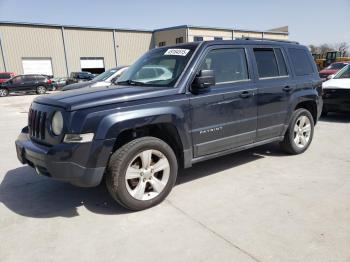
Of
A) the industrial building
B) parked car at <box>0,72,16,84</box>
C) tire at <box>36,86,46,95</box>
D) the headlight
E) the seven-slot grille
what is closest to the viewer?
the headlight

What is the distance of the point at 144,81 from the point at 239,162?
2.13 m

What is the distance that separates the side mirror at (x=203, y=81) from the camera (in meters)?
3.80

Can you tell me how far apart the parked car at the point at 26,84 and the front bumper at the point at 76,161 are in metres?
24.5

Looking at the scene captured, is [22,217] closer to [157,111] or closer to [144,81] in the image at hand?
[157,111]

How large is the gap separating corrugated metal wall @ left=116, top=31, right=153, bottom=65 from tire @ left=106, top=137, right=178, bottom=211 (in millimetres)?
38710

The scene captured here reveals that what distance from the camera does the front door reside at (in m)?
4.05

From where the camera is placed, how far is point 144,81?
4348 mm

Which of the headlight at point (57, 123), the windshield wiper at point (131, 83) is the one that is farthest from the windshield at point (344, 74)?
the headlight at point (57, 123)

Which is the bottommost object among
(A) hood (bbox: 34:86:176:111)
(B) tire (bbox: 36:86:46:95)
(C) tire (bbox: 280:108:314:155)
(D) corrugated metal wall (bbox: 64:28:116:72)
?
(B) tire (bbox: 36:86:46:95)

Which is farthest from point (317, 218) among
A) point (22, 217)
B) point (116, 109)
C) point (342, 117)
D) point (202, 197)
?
point (342, 117)

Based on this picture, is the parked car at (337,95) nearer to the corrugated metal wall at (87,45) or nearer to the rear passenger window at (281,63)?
the rear passenger window at (281,63)

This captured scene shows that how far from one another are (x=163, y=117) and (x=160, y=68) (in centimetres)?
104

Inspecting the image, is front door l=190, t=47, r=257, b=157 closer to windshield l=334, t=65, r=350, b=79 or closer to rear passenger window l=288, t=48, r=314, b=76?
rear passenger window l=288, t=48, r=314, b=76

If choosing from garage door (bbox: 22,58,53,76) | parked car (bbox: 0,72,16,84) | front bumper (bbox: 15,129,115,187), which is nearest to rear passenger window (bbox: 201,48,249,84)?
front bumper (bbox: 15,129,115,187)
